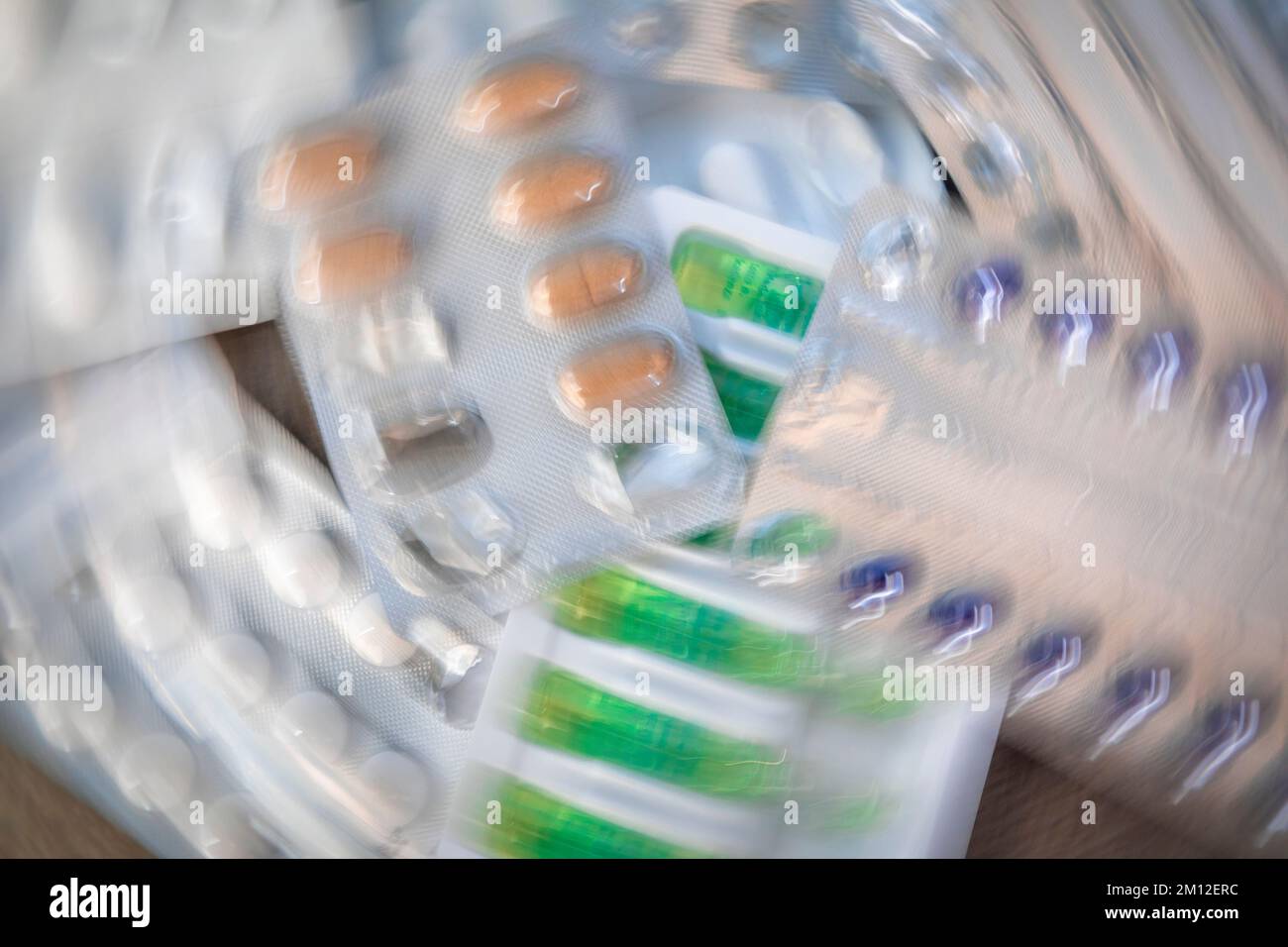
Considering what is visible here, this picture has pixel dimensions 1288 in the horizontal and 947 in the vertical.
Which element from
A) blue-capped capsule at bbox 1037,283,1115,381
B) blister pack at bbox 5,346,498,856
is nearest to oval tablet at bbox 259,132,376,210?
blister pack at bbox 5,346,498,856

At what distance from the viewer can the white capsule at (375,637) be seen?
2.01 feet

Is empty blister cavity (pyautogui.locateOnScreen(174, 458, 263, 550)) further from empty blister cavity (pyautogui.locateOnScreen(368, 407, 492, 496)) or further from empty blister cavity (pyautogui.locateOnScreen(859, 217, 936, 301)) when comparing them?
empty blister cavity (pyautogui.locateOnScreen(859, 217, 936, 301))

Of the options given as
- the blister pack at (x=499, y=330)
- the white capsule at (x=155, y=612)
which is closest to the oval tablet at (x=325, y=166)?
the blister pack at (x=499, y=330)

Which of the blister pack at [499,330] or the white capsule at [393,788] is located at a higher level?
the blister pack at [499,330]

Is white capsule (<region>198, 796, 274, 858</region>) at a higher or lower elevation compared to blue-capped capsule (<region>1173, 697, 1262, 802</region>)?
lower

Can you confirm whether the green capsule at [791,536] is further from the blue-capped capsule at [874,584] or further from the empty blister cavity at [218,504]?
the empty blister cavity at [218,504]

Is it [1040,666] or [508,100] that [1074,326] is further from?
[508,100]

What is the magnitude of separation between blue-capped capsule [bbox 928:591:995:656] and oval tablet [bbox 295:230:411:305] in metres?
0.30

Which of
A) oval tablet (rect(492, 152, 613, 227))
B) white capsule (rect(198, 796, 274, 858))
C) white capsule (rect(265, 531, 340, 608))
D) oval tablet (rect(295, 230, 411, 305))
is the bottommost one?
white capsule (rect(198, 796, 274, 858))

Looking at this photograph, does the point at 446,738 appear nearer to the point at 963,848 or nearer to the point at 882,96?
the point at 963,848

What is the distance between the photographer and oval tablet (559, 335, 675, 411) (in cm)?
57

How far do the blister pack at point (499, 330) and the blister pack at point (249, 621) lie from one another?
58 millimetres

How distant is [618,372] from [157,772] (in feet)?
1.03

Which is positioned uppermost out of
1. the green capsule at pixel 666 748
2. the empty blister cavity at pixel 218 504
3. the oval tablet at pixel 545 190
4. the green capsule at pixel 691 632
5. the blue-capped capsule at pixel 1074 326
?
the oval tablet at pixel 545 190
